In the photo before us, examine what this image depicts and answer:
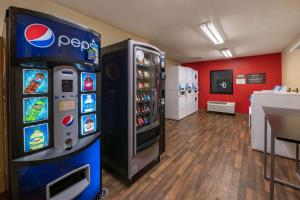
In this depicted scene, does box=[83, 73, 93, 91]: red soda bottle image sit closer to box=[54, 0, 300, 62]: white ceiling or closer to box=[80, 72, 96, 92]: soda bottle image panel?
box=[80, 72, 96, 92]: soda bottle image panel

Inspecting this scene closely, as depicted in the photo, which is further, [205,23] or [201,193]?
[205,23]

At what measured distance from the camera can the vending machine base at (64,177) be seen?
1.11 meters

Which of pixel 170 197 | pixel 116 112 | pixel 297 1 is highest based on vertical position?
pixel 297 1

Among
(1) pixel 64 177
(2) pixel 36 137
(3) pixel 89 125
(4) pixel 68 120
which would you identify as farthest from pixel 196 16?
(1) pixel 64 177

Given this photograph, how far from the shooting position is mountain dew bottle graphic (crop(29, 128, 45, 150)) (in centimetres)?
113

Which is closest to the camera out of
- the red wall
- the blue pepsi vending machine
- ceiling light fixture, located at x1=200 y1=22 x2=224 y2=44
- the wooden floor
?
the blue pepsi vending machine

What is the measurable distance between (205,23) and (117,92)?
2.32m

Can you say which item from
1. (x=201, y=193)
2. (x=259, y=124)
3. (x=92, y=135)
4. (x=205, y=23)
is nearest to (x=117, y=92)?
(x=92, y=135)

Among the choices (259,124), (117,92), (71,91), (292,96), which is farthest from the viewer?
(259,124)

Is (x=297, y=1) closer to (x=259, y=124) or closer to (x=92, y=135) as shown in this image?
(x=259, y=124)

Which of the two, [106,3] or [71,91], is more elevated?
[106,3]

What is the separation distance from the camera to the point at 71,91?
1321 millimetres

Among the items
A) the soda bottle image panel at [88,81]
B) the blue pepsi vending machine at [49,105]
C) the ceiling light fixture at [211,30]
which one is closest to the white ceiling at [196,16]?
the ceiling light fixture at [211,30]

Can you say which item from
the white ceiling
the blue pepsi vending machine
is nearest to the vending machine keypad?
the blue pepsi vending machine
